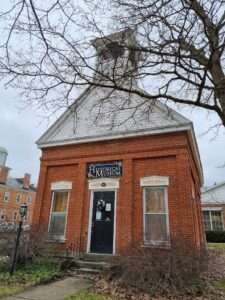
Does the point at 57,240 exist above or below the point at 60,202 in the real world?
below

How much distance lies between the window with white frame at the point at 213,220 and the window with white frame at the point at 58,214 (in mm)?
21148

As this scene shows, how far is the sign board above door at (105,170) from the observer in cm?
1066

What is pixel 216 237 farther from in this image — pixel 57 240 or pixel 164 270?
pixel 164 270

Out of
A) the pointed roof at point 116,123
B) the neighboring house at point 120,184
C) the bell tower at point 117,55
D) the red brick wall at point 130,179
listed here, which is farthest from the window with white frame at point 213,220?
the bell tower at point 117,55

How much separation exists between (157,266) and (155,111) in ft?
21.4

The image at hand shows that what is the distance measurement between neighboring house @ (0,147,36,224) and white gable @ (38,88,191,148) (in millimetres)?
36066

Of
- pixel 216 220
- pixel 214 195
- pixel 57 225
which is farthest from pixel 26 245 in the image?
pixel 214 195

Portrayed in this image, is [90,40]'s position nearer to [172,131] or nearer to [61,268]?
[172,131]

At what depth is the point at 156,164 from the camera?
10.1 m

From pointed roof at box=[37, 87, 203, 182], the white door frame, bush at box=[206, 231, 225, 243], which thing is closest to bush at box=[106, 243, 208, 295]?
the white door frame

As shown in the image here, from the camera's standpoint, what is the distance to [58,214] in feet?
37.2

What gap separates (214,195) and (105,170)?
78.3 feet

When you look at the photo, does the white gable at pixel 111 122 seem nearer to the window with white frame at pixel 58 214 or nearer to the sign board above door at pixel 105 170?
the sign board above door at pixel 105 170

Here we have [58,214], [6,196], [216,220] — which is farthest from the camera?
Answer: [6,196]
